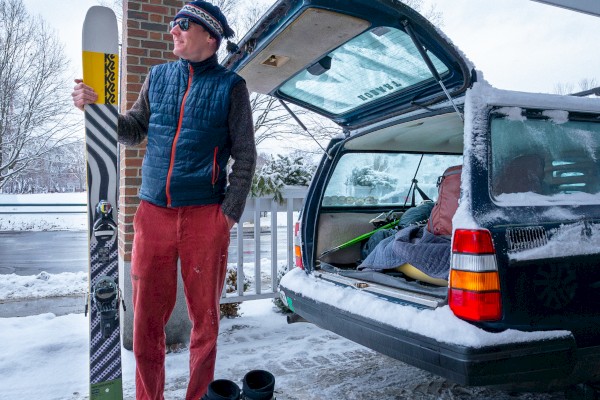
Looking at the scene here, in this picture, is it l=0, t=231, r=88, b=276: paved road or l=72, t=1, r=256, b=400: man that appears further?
l=0, t=231, r=88, b=276: paved road

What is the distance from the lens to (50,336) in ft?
11.6

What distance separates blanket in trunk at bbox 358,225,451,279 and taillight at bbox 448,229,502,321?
492 mm

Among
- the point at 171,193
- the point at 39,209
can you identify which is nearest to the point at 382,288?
the point at 171,193

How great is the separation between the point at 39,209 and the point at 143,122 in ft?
92.9

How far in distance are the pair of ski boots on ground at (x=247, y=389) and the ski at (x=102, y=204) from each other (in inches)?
25.3

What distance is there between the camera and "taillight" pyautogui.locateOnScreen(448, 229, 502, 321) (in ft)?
6.22

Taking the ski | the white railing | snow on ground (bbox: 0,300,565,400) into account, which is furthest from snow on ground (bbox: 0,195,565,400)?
the ski

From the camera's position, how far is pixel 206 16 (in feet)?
7.07

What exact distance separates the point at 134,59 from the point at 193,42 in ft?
4.57

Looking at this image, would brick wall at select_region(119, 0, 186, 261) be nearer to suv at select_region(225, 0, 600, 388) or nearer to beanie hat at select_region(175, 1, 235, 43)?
suv at select_region(225, 0, 600, 388)

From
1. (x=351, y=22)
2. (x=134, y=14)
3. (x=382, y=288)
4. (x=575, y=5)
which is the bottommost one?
(x=382, y=288)

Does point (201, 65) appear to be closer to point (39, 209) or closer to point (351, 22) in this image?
point (351, 22)

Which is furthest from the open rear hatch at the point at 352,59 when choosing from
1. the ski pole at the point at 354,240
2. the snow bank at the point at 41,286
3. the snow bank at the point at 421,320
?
the snow bank at the point at 41,286

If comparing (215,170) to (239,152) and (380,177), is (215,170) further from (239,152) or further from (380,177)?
(380,177)
